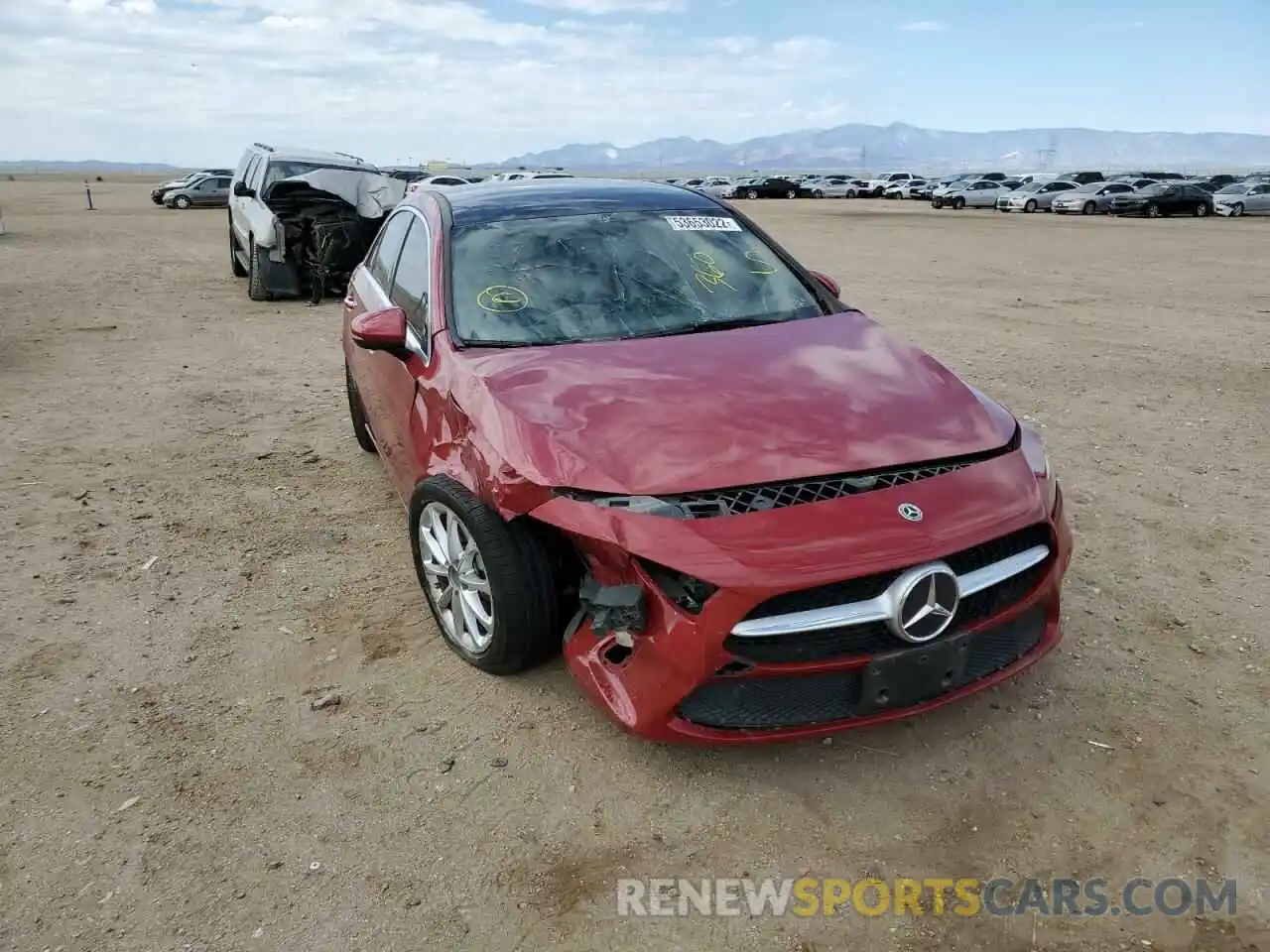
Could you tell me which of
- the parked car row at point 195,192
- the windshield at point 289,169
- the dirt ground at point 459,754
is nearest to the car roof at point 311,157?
the windshield at point 289,169

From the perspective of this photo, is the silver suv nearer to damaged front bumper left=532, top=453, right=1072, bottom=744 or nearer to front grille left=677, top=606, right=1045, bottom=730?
damaged front bumper left=532, top=453, right=1072, bottom=744

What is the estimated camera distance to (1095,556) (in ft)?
13.9

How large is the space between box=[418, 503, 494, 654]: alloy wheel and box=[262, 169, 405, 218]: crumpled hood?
30.9 ft

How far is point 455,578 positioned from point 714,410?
1098 mm

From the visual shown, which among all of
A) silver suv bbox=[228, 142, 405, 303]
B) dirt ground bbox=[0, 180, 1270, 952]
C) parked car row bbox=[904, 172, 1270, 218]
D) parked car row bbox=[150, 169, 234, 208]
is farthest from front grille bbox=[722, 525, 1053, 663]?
parked car row bbox=[150, 169, 234, 208]

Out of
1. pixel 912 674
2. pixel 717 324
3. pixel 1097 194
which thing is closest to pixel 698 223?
pixel 717 324

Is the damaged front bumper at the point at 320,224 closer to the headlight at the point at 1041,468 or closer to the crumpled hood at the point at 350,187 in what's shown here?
the crumpled hood at the point at 350,187

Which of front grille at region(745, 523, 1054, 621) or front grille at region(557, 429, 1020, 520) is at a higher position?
front grille at region(557, 429, 1020, 520)

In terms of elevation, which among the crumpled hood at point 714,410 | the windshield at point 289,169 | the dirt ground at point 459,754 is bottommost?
the dirt ground at point 459,754

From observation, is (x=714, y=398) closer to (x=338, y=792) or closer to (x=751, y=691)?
(x=751, y=691)

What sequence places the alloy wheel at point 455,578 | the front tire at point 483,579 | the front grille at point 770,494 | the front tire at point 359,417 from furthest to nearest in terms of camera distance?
the front tire at point 359,417 < the alloy wheel at point 455,578 < the front tire at point 483,579 < the front grille at point 770,494

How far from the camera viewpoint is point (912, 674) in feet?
8.51

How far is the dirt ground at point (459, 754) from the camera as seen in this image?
238cm

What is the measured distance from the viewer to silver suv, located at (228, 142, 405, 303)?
465 inches
